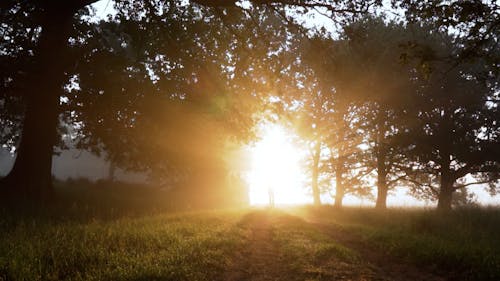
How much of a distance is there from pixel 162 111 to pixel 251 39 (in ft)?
21.6

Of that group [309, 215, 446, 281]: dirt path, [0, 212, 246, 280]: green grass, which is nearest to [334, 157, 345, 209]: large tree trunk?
[309, 215, 446, 281]: dirt path

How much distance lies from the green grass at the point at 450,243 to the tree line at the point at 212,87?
4178 mm

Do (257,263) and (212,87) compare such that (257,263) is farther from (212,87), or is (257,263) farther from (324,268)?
(212,87)

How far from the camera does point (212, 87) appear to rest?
55.1ft

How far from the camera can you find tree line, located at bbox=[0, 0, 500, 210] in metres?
12.6

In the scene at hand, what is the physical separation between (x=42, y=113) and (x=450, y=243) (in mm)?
15376

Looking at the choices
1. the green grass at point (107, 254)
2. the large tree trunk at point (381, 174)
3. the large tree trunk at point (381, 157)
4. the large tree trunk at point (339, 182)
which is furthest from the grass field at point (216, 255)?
the large tree trunk at point (339, 182)

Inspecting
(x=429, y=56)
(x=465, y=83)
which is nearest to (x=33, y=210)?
(x=429, y=56)

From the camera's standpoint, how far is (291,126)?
1188 inches

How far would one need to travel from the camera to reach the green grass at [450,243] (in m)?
6.61

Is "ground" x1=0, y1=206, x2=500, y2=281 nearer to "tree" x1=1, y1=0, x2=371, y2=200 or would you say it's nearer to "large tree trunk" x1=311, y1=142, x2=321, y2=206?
"tree" x1=1, y1=0, x2=371, y2=200

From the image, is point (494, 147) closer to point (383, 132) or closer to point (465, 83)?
point (465, 83)

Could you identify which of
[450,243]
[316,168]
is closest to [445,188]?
[316,168]

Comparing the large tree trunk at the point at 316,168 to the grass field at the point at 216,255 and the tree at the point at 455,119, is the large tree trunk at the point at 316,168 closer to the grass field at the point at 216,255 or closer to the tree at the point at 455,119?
the tree at the point at 455,119
